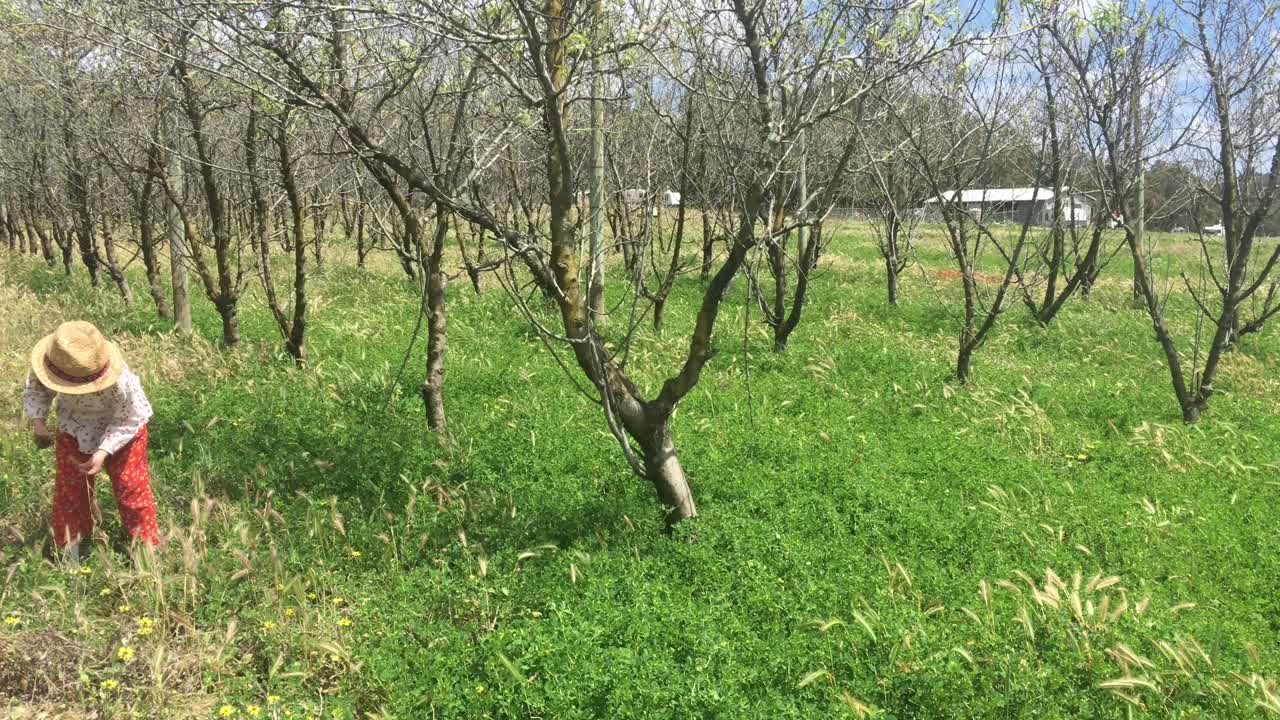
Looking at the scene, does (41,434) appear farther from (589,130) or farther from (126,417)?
(589,130)

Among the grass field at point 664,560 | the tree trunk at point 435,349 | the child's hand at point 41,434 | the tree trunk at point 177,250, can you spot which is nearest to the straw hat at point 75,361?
the child's hand at point 41,434

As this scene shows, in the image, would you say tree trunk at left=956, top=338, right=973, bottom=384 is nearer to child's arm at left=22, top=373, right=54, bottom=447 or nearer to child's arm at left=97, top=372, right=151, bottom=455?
child's arm at left=97, top=372, right=151, bottom=455

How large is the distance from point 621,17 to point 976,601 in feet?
11.6

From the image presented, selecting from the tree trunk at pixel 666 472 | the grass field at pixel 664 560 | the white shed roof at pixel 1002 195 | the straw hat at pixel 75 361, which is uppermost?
the white shed roof at pixel 1002 195

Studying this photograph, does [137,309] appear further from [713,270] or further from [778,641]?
[778,641]

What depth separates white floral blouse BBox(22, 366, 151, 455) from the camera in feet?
13.4

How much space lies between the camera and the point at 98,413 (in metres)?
4.17

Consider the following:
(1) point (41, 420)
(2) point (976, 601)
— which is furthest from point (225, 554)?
(2) point (976, 601)

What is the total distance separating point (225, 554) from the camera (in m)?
4.29

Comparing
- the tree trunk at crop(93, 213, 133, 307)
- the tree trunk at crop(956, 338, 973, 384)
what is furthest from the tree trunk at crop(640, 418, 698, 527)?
the tree trunk at crop(93, 213, 133, 307)

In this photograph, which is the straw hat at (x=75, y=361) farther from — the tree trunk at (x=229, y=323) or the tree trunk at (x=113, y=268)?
the tree trunk at (x=113, y=268)

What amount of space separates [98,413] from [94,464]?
33cm

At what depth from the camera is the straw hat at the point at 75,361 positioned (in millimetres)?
3920

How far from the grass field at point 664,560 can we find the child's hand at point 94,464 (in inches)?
17.1
